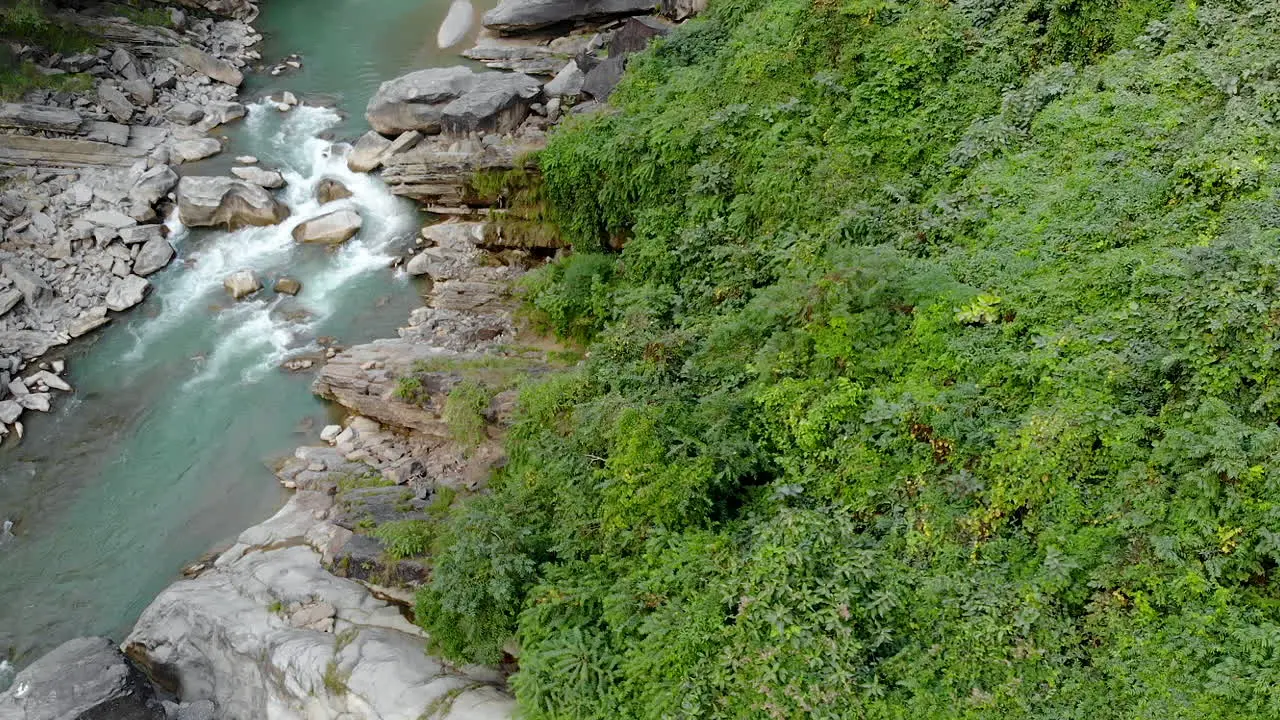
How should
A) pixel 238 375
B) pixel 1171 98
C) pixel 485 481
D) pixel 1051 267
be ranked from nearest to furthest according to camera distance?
pixel 1051 267, pixel 1171 98, pixel 485 481, pixel 238 375

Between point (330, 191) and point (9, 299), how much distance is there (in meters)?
8.84

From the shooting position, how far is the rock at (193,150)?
86.5 ft

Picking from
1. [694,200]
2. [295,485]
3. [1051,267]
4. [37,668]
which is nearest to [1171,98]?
[1051,267]

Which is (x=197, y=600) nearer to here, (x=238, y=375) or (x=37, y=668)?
(x=37, y=668)

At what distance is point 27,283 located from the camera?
21891 mm

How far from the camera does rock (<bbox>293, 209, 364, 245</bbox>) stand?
23.7 m

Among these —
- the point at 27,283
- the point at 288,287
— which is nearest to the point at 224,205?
the point at 288,287

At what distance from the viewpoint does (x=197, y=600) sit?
14.4 metres

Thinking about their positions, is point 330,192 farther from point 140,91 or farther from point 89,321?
point 140,91

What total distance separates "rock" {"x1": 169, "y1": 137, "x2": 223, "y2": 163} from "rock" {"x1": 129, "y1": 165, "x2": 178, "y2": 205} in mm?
1062

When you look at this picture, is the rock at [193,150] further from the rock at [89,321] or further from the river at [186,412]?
the rock at [89,321]

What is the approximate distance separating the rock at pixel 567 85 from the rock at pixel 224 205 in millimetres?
9215

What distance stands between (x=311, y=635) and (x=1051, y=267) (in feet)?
42.2

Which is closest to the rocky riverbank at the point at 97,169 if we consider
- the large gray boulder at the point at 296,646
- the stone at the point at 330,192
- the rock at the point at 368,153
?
the stone at the point at 330,192
